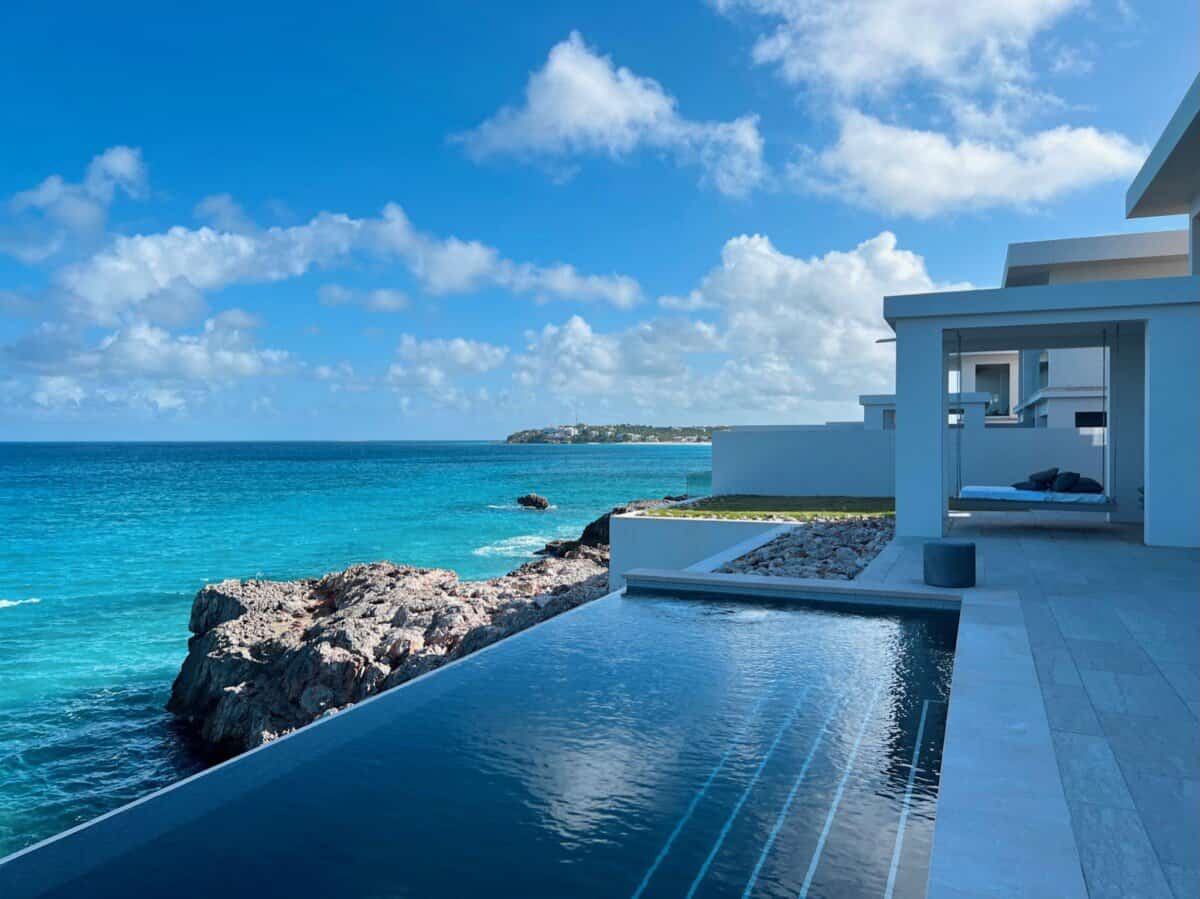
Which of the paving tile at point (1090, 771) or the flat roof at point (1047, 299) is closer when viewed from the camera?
the paving tile at point (1090, 771)

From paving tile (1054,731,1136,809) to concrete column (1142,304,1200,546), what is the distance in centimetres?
786

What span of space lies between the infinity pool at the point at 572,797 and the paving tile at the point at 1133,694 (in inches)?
30.7

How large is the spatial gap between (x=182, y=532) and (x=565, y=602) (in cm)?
2843

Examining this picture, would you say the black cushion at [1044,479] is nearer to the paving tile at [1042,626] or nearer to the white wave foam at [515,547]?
the paving tile at [1042,626]

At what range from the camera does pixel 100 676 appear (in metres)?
14.7

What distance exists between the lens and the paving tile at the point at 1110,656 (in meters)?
4.71

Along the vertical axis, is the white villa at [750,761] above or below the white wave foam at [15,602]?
above

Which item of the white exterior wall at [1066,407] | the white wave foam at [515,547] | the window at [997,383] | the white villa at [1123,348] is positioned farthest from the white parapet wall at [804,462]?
the window at [997,383]

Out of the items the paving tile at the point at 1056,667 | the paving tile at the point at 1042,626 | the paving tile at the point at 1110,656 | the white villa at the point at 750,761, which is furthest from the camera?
the paving tile at the point at 1042,626

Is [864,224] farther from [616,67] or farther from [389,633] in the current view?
[389,633]

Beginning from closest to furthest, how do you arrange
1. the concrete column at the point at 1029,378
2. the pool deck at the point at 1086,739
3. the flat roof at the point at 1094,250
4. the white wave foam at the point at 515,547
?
the pool deck at the point at 1086,739
the flat roof at the point at 1094,250
the white wave foam at the point at 515,547
the concrete column at the point at 1029,378

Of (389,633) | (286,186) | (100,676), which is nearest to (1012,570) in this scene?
Answer: (389,633)

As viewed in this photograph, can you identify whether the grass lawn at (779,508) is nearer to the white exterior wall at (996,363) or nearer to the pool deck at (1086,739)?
the pool deck at (1086,739)

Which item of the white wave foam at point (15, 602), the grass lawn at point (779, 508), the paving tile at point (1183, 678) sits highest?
the grass lawn at point (779, 508)
